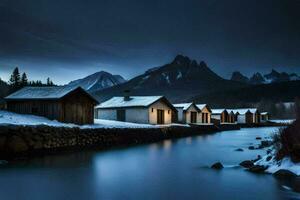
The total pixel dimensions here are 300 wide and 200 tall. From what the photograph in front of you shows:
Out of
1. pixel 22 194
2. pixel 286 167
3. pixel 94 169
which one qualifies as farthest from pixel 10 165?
pixel 286 167

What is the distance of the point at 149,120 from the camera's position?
167 feet

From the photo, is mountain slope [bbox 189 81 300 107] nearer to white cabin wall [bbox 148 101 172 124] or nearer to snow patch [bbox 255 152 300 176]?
white cabin wall [bbox 148 101 172 124]

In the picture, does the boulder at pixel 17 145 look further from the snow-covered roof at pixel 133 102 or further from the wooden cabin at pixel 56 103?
the snow-covered roof at pixel 133 102

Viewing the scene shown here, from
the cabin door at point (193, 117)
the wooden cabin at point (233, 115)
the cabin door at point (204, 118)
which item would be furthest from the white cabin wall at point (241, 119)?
the cabin door at point (193, 117)

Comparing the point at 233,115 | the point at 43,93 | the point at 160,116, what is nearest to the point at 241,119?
the point at 233,115

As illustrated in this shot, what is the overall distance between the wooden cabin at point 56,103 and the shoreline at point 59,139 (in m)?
3.43

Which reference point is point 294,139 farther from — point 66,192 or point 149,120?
point 149,120

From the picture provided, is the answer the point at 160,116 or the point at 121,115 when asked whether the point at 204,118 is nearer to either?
the point at 160,116

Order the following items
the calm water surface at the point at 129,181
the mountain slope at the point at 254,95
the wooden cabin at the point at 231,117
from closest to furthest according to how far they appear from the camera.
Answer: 1. the calm water surface at the point at 129,181
2. the wooden cabin at the point at 231,117
3. the mountain slope at the point at 254,95

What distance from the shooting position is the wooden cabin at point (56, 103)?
3403cm

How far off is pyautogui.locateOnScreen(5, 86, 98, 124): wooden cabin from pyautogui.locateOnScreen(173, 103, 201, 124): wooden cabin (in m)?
30.4

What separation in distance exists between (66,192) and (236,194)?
21.6 feet

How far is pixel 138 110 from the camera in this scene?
169 ft

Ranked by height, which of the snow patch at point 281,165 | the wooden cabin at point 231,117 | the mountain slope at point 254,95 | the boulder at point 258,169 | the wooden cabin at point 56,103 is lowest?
the boulder at point 258,169
